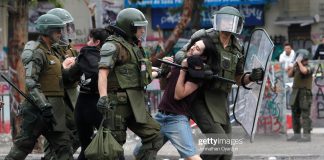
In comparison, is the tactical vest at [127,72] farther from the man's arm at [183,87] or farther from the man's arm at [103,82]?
the man's arm at [183,87]

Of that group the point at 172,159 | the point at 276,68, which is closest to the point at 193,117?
the point at 172,159

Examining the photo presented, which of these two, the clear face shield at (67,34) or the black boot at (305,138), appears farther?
the black boot at (305,138)

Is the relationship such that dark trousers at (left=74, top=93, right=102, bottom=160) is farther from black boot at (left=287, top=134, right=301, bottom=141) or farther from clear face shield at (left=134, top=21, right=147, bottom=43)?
black boot at (left=287, top=134, right=301, bottom=141)

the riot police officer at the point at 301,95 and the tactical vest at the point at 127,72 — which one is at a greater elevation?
the tactical vest at the point at 127,72

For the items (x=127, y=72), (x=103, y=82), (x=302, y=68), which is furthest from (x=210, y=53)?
(x=302, y=68)

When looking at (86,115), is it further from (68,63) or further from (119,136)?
(119,136)

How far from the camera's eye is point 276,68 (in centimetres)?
1442

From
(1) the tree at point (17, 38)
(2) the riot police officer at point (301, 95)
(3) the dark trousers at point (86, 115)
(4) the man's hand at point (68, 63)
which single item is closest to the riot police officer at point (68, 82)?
(4) the man's hand at point (68, 63)

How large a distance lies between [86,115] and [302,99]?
624 centimetres

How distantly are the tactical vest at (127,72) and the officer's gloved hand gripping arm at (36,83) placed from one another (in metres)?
0.85

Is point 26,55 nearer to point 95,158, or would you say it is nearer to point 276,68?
point 95,158

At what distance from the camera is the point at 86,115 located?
8.34 meters

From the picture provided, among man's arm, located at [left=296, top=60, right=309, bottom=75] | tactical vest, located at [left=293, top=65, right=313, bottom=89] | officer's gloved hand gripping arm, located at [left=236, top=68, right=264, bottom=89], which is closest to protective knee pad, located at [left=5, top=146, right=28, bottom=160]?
officer's gloved hand gripping arm, located at [left=236, top=68, right=264, bottom=89]

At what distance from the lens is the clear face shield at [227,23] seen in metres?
7.67
